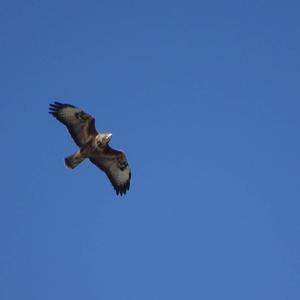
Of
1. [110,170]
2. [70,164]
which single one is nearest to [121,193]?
[110,170]

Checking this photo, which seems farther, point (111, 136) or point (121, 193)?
point (121, 193)

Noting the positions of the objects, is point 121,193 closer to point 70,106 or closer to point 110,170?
point 110,170

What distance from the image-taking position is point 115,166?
86.2ft

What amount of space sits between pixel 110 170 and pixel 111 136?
5.86 ft

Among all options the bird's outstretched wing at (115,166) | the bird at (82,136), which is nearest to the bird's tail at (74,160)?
the bird at (82,136)

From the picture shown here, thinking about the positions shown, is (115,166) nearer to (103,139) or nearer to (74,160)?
(103,139)

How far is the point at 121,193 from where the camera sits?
26531 mm

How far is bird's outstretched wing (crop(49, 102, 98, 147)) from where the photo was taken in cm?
2505

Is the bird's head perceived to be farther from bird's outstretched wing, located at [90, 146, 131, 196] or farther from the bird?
bird's outstretched wing, located at [90, 146, 131, 196]

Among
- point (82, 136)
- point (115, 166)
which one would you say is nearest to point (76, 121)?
point (82, 136)

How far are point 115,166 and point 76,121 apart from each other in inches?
83.2

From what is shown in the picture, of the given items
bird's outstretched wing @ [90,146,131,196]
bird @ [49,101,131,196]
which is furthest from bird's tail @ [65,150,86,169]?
bird's outstretched wing @ [90,146,131,196]

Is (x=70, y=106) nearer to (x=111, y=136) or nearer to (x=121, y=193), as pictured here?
(x=111, y=136)

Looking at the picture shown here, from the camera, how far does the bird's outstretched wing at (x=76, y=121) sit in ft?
82.2
